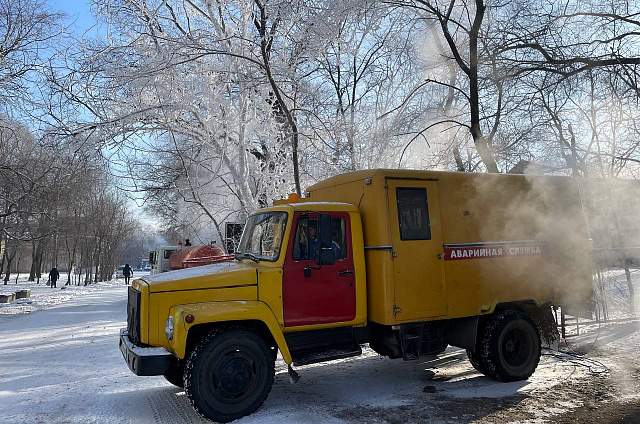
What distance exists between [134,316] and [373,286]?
304 cm

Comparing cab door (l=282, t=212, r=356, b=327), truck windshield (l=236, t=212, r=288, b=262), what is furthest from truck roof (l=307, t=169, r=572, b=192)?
truck windshield (l=236, t=212, r=288, b=262)

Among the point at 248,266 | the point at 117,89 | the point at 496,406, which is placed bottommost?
the point at 496,406

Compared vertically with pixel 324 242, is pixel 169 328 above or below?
below

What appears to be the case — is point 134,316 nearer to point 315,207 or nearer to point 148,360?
point 148,360

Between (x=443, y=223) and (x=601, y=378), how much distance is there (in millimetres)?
3255

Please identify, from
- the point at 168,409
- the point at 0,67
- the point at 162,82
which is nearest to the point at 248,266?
the point at 168,409

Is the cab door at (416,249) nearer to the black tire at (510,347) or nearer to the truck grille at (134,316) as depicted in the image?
the black tire at (510,347)

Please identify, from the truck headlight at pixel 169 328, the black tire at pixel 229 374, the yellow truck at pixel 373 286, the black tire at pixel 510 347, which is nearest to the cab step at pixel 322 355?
the yellow truck at pixel 373 286

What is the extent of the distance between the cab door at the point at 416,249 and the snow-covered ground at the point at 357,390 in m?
1.21

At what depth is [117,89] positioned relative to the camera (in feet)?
33.1

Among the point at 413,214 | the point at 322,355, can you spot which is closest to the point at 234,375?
the point at 322,355

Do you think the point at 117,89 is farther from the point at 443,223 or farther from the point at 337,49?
the point at 443,223

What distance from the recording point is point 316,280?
5.86 m

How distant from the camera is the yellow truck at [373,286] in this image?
5324 millimetres
